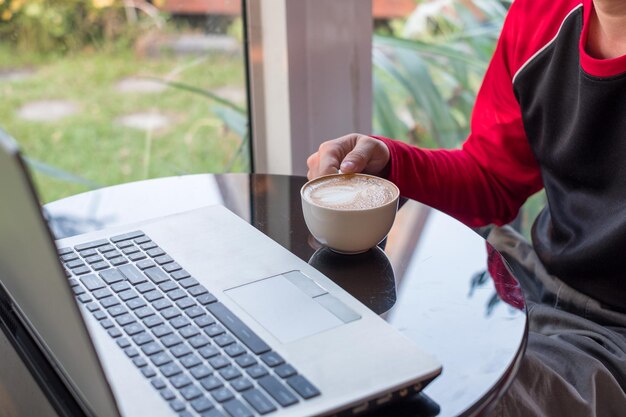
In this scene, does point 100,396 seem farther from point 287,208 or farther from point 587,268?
point 587,268

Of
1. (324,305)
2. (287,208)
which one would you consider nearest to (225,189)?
(287,208)

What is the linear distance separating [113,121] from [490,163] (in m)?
0.76

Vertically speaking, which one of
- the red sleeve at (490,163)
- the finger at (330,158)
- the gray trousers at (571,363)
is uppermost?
the finger at (330,158)

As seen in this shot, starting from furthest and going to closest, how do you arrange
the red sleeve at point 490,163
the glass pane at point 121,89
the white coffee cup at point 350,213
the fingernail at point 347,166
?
the glass pane at point 121,89 < the red sleeve at point 490,163 < the fingernail at point 347,166 < the white coffee cup at point 350,213

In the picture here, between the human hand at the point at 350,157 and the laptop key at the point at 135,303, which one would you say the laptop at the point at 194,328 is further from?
the human hand at the point at 350,157

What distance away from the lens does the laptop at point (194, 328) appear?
1.63 feet

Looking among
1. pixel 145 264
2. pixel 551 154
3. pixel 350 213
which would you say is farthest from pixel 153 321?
pixel 551 154

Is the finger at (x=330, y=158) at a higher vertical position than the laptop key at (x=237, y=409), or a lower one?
higher

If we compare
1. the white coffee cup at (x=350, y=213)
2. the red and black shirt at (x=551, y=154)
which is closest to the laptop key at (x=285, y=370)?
the white coffee cup at (x=350, y=213)

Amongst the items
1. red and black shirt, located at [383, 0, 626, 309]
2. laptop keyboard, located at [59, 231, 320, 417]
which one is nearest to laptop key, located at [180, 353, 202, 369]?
laptop keyboard, located at [59, 231, 320, 417]

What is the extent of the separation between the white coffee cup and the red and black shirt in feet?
0.71

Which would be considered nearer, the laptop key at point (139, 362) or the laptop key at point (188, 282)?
the laptop key at point (139, 362)

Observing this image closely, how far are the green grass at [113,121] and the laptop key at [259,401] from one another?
0.98 meters

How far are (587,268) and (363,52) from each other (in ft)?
2.39
